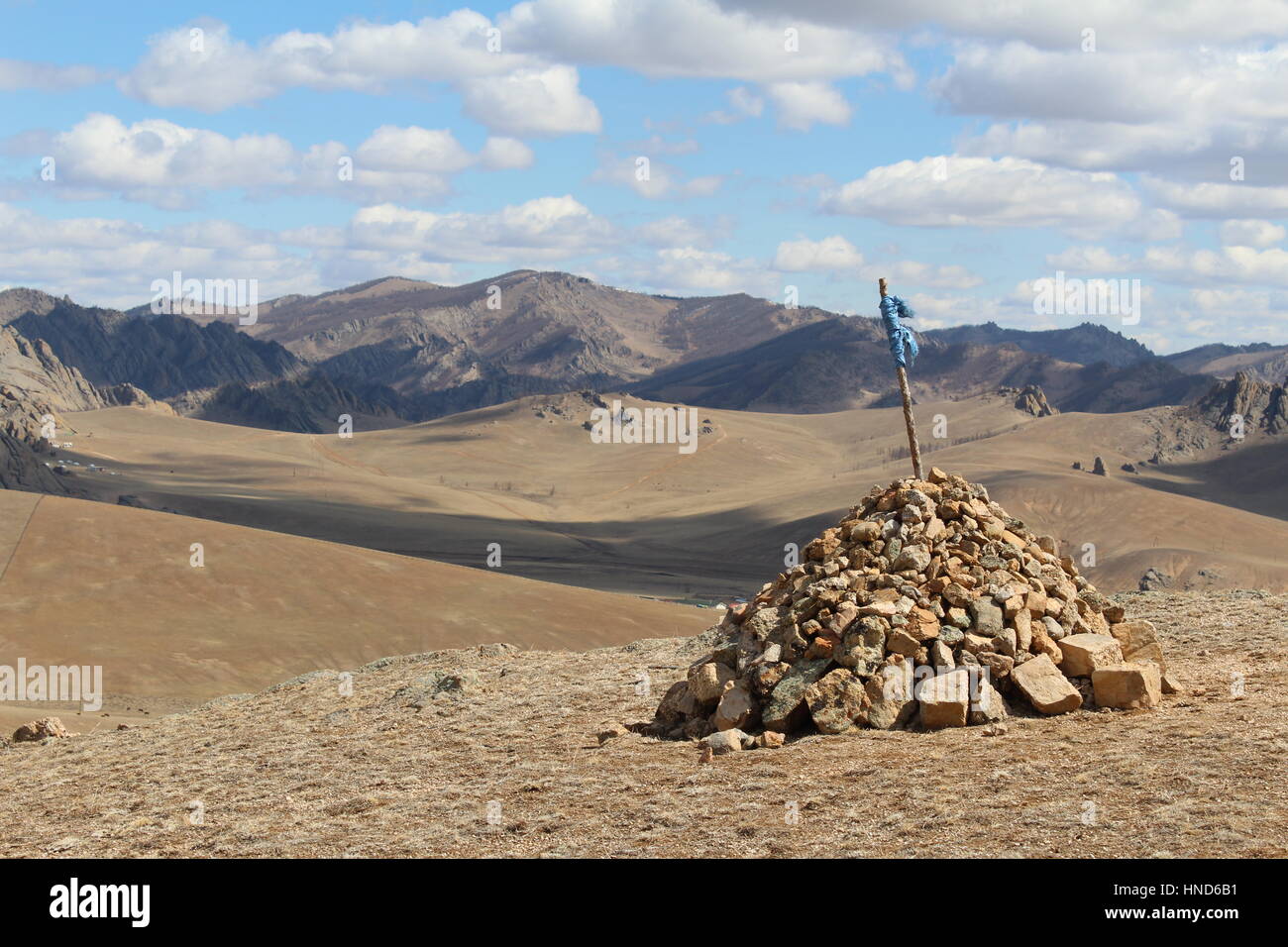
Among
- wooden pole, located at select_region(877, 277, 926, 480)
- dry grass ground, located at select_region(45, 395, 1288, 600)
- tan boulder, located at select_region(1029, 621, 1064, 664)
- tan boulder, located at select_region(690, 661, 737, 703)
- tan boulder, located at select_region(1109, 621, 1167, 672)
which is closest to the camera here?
tan boulder, located at select_region(1029, 621, 1064, 664)

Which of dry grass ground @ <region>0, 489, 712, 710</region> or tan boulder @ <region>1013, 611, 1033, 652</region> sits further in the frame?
dry grass ground @ <region>0, 489, 712, 710</region>

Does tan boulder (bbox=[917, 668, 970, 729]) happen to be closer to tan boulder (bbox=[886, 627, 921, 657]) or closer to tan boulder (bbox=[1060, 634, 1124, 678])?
tan boulder (bbox=[886, 627, 921, 657])

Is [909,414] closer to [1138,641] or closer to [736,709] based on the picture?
[1138,641]

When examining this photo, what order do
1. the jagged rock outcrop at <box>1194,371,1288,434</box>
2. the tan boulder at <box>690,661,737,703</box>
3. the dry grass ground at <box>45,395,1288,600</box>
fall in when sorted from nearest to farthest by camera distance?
the tan boulder at <box>690,661,737,703</box> → the dry grass ground at <box>45,395,1288,600</box> → the jagged rock outcrop at <box>1194,371,1288,434</box>

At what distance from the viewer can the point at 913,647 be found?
13.4 metres

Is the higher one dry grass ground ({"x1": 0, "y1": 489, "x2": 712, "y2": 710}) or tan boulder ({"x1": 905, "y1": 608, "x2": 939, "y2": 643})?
tan boulder ({"x1": 905, "y1": 608, "x2": 939, "y2": 643})

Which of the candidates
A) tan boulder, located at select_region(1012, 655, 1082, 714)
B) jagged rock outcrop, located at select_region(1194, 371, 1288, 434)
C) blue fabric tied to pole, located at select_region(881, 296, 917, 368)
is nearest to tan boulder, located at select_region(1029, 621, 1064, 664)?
tan boulder, located at select_region(1012, 655, 1082, 714)

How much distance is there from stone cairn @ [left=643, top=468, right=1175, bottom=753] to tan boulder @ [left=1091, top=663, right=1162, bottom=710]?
0.05ft

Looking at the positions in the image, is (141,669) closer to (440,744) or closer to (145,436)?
(440,744)

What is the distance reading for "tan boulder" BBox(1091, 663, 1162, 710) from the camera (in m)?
13.6

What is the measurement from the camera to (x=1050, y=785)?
1116 centimetres

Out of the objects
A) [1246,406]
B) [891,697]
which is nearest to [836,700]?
[891,697]

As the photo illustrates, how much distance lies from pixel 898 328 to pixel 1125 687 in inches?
224
